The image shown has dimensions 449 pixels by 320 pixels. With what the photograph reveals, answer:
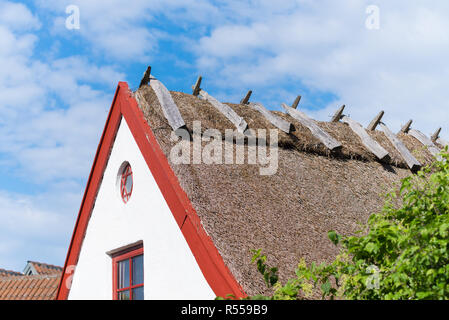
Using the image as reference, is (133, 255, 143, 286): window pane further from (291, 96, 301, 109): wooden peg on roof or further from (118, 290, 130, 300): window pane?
(291, 96, 301, 109): wooden peg on roof

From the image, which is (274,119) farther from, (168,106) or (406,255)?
(406,255)

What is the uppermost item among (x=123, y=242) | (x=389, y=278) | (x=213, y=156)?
(x=213, y=156)

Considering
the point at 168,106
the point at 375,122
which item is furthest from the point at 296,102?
the point at 168,106

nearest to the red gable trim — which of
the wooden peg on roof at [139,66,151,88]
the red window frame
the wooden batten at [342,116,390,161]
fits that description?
the wooden peg on roof at [139,66,151,88]

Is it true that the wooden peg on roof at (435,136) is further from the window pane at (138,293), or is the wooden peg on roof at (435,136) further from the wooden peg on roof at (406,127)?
the window pane at (138,293)

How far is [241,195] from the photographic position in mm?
6918

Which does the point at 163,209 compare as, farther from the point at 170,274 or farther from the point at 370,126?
the point at 370,126

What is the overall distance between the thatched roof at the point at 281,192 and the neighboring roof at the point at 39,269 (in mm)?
7515

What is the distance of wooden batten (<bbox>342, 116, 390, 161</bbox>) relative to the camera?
9805mm

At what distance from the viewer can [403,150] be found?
34.7 ft

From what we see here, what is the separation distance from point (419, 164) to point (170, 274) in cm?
571

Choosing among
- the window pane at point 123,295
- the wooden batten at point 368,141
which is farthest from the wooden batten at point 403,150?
the window pane at point 123,295

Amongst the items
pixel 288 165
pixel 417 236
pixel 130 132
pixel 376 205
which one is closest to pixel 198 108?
pixel 130 132

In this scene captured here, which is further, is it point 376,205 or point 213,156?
point 376,205
